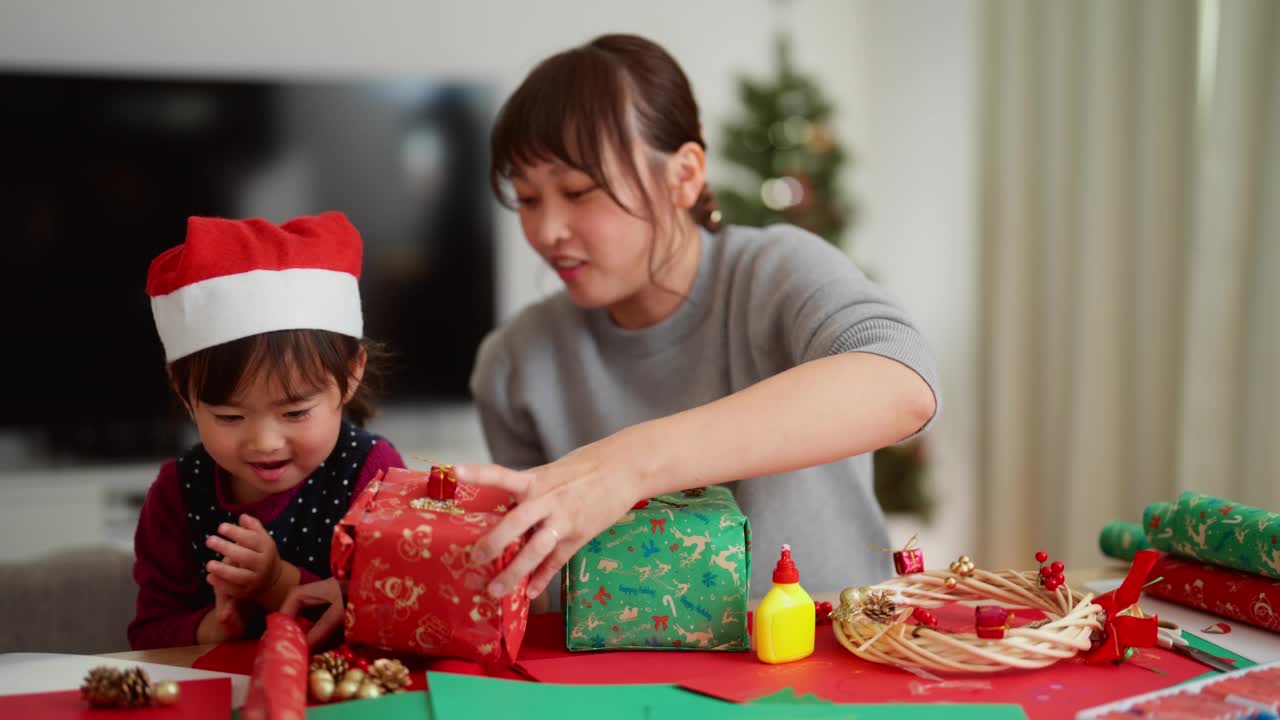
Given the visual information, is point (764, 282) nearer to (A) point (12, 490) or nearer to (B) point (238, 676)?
(B) point (238, 676)

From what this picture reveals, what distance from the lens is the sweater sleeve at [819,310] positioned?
1.11 meters

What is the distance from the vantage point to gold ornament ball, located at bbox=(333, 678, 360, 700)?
843mm

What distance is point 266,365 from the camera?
108 centimetres

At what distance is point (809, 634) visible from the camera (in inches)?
36.4

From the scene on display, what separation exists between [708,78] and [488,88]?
835 millimetres

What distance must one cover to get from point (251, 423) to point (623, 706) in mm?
509

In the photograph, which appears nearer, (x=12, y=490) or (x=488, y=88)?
(x=12, y=490)

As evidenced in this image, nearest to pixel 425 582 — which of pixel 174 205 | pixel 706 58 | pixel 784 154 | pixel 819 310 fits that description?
pixel 819 310

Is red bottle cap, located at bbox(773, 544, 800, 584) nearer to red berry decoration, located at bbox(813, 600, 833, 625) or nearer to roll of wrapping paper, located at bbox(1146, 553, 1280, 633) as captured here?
red berry decoration, located at bbox(813, 600, 833, 625)

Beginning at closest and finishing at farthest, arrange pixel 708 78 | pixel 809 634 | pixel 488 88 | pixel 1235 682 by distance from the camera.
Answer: pixel 1235 682
pixel 809 634
pixel 488 88
pixel 708 78

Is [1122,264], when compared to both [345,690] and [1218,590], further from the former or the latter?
[345,690]

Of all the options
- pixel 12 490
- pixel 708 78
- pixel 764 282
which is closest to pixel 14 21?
pixel 12 490

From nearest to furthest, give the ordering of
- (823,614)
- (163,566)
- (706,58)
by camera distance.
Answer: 1. (823,614)
2. (163,566)
3. (706,58)

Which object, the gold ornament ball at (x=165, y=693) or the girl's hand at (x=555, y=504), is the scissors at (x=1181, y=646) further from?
the gold ornament ball at (x=165, y=693)
